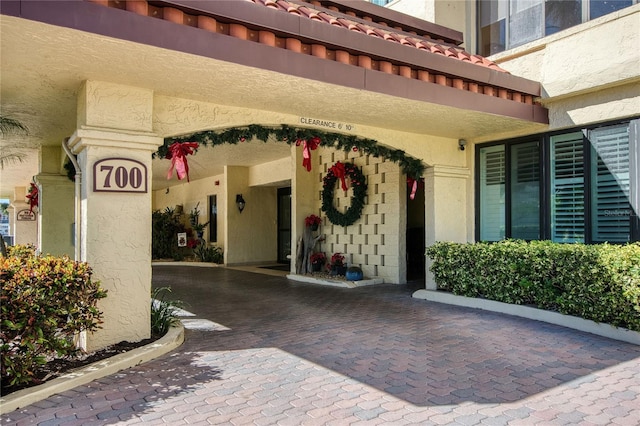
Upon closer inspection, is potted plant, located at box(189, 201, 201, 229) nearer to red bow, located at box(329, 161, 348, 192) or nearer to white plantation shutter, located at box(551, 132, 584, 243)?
red bow, located at box(329, 161, 348, 192)

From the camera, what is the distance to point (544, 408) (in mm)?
3455

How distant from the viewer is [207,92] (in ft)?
17.6

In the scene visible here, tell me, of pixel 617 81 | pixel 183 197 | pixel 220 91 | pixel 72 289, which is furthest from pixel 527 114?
pixel 183 197

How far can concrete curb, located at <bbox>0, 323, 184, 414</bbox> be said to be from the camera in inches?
139

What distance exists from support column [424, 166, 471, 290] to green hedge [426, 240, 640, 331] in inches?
18.8

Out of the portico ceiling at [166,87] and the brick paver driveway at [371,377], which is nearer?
the brick paver driveway at [371,377]

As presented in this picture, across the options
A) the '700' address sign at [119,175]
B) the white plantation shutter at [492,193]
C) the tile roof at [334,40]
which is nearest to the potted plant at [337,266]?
the white plantation shutter at [492,193]

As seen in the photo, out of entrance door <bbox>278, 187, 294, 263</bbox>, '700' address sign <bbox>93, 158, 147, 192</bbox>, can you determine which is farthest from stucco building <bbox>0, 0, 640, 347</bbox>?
entrance door <bbox>278, 187, 294, 263</bbox>

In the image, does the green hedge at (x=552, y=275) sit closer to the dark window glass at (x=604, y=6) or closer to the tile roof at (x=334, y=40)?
the tile roof at (x=334, y=40)

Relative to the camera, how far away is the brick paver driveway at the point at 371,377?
3368 mm

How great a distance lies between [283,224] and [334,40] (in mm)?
11160

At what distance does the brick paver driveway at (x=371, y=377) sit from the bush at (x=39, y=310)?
0.42 m

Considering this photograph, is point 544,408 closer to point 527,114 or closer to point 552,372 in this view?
point 552,372

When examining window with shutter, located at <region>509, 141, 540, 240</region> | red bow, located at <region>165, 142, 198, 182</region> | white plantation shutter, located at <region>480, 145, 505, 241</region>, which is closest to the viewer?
red bow, located at <region>165, 142, 198, 182</region>
